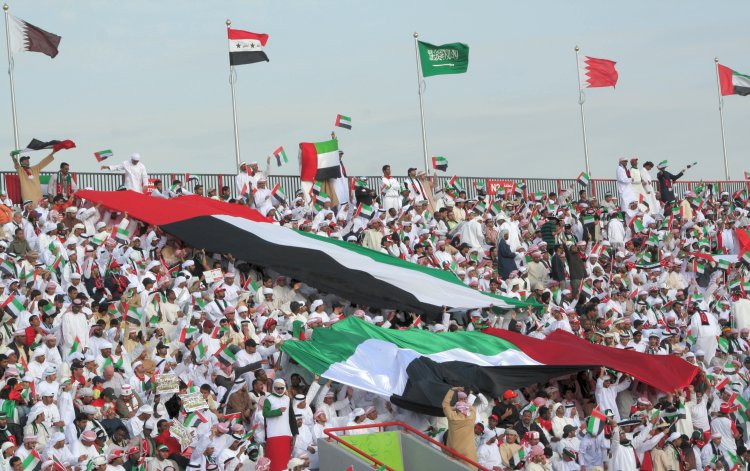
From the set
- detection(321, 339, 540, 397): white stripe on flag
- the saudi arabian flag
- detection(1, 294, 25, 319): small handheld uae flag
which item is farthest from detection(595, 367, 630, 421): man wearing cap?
the saudi arabian flag

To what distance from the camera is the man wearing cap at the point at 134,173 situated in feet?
99.0

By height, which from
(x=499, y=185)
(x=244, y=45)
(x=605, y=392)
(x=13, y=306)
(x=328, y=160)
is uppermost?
(x=244, y=45)

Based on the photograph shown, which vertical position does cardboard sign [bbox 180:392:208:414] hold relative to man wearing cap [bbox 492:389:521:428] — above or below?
above

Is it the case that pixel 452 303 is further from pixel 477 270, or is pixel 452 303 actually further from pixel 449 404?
pixel 449 404

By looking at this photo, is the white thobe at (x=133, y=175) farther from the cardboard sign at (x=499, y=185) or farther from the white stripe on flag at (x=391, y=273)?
the cardboard sign at (x=499, y=185)

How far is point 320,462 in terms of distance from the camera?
22.1 metres

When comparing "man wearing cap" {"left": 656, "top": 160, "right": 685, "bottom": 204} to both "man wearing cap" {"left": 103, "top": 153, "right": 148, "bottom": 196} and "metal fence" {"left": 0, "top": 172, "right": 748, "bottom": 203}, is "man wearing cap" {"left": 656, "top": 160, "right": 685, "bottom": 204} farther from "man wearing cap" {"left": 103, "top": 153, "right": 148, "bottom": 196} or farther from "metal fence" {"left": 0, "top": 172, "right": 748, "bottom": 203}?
"man wearing cap" {"left": 103, "top": 153, "right": 148, "bottom": 196}

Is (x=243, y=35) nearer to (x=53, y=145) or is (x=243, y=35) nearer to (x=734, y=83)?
(x=53, y=145)

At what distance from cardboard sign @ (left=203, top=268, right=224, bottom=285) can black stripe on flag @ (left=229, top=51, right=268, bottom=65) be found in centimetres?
→ 1019

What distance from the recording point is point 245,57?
35438mm

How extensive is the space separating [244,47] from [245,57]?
228mm

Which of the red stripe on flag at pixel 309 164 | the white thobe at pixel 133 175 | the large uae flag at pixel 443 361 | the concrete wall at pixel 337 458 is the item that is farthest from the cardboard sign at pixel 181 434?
the red stripe on flag at pixel 309 164

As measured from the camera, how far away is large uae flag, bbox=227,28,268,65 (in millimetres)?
35281

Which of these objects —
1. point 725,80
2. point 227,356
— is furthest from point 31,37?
point 725,80
